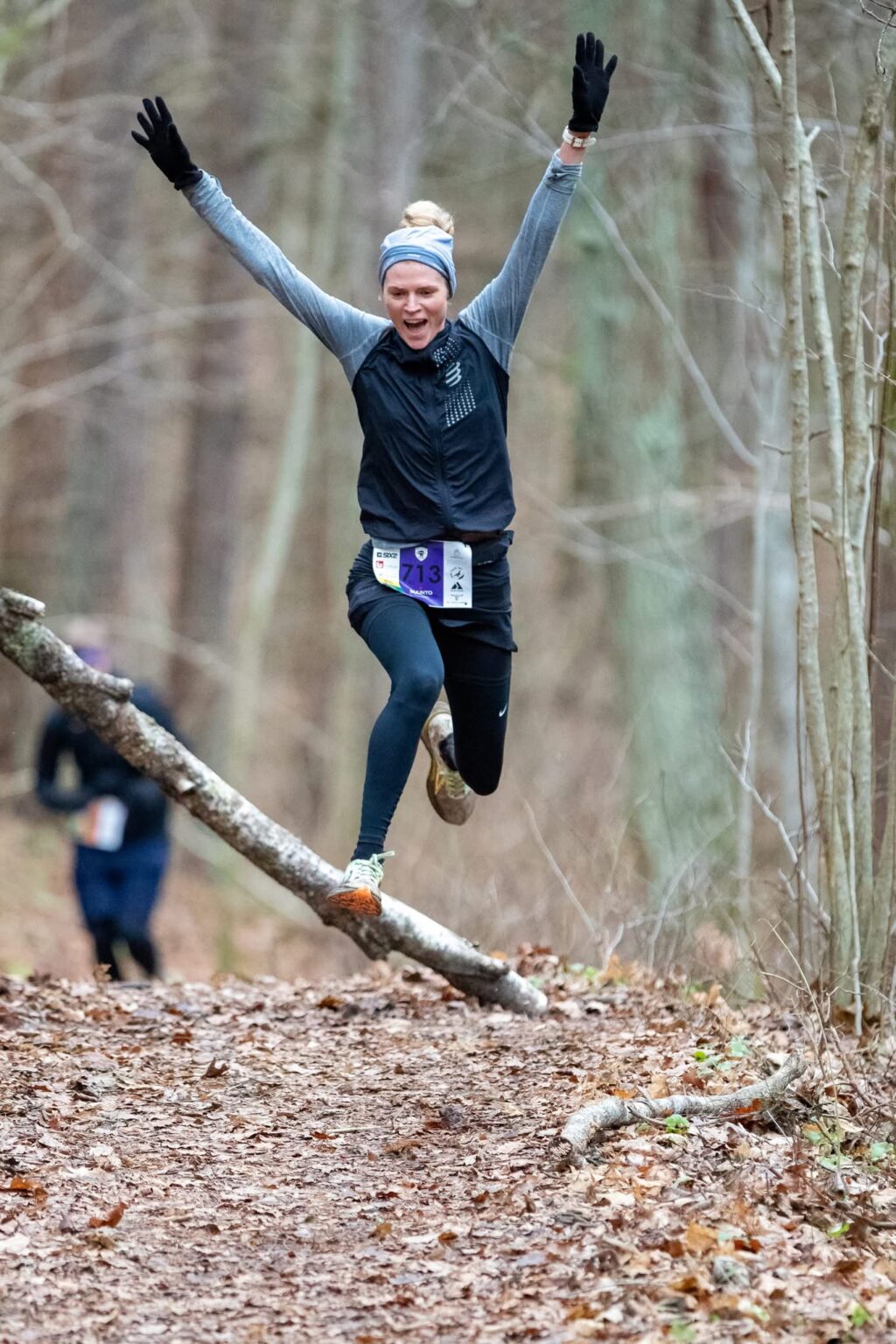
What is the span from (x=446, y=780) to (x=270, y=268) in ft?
7.01

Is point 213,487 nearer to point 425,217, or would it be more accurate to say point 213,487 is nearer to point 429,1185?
point 425,217

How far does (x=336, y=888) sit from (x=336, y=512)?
34.4 ft

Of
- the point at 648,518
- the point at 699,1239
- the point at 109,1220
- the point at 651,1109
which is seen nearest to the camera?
the point at 699,1239

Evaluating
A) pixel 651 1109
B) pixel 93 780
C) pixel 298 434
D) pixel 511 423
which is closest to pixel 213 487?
pixel 298 434

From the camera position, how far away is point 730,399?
1377 cm

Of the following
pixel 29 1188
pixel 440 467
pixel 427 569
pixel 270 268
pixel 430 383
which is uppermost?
pixel 270 268

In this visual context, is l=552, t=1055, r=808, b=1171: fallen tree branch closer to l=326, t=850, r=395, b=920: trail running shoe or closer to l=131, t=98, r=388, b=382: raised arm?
l=326, t=850, r=395, b=920: trail running shoe

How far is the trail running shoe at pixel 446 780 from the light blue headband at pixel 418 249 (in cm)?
183

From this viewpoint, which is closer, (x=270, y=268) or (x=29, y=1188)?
(x=29, y=1188)

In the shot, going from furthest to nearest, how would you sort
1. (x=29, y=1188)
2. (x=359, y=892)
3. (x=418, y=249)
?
(x=418, y=249) → (x=359, y=892) → (x=29, y=1188)

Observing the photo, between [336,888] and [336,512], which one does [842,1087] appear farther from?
[336,512]

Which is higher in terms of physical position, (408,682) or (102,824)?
(408,682)

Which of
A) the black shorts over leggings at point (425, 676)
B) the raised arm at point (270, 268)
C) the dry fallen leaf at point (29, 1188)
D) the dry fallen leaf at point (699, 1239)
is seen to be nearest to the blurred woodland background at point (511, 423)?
the black shorts over leggings at point (425, 676)

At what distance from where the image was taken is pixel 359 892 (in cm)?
519
